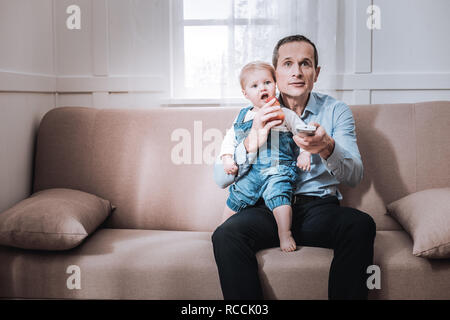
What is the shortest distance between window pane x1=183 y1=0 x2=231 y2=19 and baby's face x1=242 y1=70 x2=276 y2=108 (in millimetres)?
835

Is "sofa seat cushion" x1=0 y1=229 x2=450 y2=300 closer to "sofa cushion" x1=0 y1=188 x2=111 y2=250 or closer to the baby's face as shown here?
"sofa cushion" x1=0 y1=188 x2=111 y2=250

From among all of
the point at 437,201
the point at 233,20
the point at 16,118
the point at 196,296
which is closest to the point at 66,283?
the point at 196,296

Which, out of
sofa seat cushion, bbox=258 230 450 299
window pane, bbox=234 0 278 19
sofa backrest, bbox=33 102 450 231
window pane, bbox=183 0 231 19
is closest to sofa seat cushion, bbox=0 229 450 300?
sofa seat cushion, bbox=258 230 450 299

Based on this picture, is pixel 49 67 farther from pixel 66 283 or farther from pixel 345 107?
pixel 345 107

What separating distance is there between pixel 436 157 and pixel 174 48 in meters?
1.47

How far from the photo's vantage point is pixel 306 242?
1.47 m

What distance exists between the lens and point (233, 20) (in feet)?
6.91

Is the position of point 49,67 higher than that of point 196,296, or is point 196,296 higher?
point 49,67

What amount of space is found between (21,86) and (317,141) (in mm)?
1399

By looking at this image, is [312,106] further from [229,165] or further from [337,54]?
[337,54]

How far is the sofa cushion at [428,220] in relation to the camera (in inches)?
51.1

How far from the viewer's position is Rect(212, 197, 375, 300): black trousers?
49.3 inches

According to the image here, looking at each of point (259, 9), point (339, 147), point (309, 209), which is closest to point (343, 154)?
point (339, 147)

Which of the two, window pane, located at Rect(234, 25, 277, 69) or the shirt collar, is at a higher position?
window pane, located at Rect(234, 25, 277, 69)
